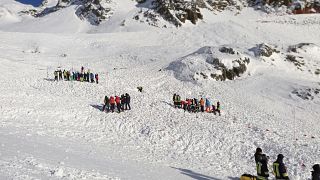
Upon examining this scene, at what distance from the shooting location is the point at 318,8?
9056 cm

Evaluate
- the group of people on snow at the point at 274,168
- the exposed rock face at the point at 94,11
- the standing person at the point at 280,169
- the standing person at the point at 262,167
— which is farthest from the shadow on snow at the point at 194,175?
the exposed rock face at the point at 94,11

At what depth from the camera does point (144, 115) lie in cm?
2908

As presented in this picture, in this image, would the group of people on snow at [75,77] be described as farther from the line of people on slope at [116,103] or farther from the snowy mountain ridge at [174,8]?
the snowy mountain ridge at [174,8]

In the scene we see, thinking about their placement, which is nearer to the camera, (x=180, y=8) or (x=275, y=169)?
(x=275, y=169)

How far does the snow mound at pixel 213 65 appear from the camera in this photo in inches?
1802

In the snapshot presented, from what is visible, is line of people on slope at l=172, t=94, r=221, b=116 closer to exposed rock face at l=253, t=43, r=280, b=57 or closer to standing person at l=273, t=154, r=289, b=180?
standing person at l=273, t=154, r=289, b=180

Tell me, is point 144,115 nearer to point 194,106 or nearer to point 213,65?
point 194,106

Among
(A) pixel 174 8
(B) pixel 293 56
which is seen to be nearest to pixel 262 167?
(B) pixel 293 56

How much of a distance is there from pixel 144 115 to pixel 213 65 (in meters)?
20.7

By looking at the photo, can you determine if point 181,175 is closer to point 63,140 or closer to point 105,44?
point 63,140

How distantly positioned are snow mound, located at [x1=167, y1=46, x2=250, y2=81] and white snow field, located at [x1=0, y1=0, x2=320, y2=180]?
28.0 inches

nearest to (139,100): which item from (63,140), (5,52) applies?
(63,140)

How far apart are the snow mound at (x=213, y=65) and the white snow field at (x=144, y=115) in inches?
28.0

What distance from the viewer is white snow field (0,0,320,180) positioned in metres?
16.6
